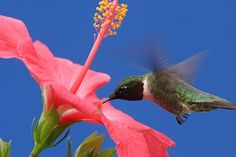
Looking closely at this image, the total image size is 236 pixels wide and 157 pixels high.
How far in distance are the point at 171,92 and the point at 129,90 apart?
3.9 inches

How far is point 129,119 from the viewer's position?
0.86m

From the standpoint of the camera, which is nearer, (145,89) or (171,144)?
(171,144)

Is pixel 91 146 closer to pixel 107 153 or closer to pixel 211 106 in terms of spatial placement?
pixel 107 153

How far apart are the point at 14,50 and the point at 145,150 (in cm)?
28

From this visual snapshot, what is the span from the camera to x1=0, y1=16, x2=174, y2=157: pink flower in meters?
0.69

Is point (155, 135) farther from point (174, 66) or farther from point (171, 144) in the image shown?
point (174, 66)

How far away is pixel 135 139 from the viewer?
28.0 inches

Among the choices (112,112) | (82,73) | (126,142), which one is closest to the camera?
(126,142)

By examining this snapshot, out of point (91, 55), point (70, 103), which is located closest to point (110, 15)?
point (91, 55)

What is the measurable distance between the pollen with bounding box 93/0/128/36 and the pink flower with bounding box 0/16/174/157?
0.45 ft

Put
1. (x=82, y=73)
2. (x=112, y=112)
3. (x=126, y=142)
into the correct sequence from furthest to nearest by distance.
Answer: (x=112, y=112), (x=82, y=73), (x=126, y=142)

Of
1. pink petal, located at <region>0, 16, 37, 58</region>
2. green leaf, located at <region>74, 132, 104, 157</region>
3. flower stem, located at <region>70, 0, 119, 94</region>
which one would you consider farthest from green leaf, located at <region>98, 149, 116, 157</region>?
pink petal, located at <region>0, 16, 37, 58</region>

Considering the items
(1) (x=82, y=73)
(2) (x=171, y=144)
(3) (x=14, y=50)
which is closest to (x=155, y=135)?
(2) (x=171, y=144)

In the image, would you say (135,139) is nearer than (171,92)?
Yes
